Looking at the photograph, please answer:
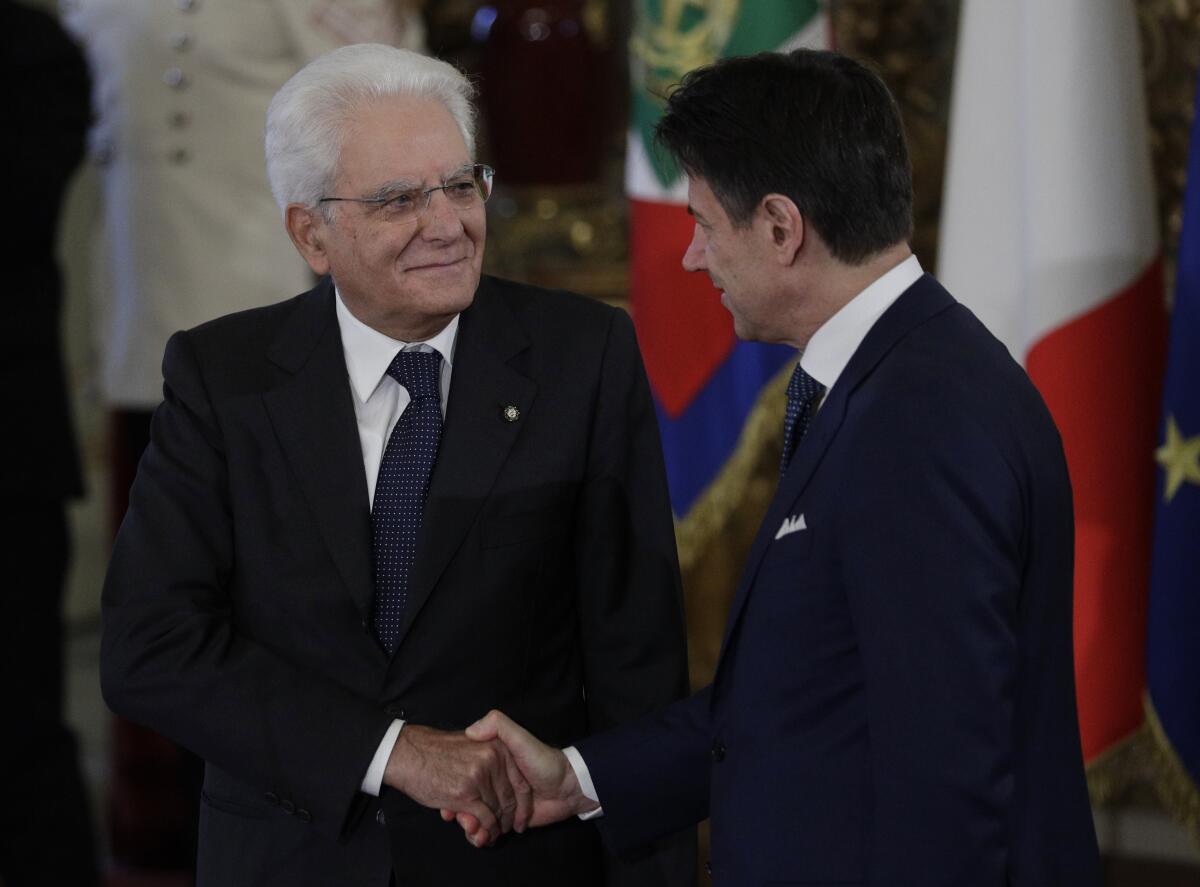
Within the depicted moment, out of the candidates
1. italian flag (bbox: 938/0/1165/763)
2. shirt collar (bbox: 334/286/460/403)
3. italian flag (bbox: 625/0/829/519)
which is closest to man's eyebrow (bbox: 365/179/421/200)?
shirt collar (bbox: 334/286/460/403)

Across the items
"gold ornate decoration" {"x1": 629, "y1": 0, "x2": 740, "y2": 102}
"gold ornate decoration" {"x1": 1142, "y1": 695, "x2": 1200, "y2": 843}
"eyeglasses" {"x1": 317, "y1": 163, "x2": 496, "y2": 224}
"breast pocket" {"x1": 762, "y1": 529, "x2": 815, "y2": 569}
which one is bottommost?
"gold ornate decoration" {"x1": 1142, "y1": 695, "x2": 1200, "y2": 843}

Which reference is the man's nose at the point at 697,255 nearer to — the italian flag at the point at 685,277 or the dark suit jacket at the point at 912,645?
the dark suit jacket at the point at 912,645

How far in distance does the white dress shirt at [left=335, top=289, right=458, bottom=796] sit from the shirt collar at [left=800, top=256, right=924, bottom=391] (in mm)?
501

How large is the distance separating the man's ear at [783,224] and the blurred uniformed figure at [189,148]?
2.27 meters

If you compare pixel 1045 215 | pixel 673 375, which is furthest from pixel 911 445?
pixel 673 375

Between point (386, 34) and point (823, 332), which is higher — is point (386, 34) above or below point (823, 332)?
above

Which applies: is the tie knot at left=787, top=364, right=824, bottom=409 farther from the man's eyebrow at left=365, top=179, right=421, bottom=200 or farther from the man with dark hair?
the man's eyebrow at left=365, top=179, right=421, bottom=200

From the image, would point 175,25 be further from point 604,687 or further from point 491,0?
point 604,687

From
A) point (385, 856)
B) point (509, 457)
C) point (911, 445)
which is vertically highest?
point (911, 445)

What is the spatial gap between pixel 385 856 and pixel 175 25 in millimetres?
2356

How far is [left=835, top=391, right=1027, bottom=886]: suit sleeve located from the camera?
147 centimetres

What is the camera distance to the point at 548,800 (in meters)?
1.98

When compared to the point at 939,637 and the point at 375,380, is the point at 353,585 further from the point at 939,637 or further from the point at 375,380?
the point at 939,637

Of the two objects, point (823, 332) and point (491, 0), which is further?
point (491, 0)
